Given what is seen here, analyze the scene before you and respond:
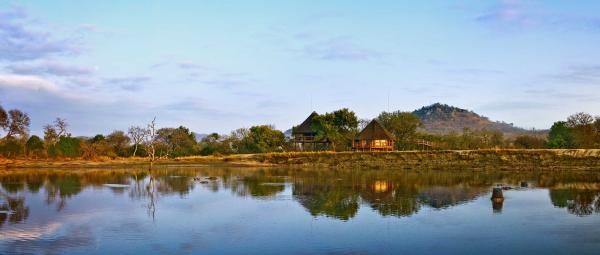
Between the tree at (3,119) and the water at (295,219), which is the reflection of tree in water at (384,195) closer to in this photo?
the water at (295,219)

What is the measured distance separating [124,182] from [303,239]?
28600 mm

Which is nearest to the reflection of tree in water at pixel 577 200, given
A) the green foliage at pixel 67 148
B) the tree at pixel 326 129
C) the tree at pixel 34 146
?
the tree at pixel 326 129

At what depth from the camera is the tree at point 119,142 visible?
86463mm

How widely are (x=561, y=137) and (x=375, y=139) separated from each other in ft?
92.3

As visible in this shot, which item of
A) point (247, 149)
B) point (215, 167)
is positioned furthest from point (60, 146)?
point (247, 149)

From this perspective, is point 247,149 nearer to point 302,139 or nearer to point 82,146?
point 302,139

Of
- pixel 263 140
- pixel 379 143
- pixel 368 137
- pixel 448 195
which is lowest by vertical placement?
pixel 448 195

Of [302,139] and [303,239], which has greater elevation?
[302,139]

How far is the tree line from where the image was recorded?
73688mm

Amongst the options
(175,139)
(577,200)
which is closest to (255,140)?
(175,139)

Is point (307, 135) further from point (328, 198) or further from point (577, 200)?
point (577, 200)

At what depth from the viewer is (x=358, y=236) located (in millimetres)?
19203

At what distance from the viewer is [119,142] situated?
92.8 m

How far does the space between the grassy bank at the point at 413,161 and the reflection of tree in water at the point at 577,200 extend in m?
26.8
